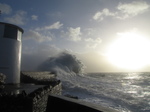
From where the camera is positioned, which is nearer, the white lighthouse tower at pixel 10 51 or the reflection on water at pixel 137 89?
the white lighthouse tower at pixel 10 51

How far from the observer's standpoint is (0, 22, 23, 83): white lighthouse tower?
691cm

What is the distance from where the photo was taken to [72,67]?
140ft

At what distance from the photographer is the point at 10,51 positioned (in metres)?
7.11

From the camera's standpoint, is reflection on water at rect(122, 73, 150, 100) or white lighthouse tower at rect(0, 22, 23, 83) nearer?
white lighthouse tower at rect(0, 22, 23, 83)

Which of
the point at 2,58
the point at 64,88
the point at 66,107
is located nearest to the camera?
the point at 66,107

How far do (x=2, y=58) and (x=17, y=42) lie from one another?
1031mm

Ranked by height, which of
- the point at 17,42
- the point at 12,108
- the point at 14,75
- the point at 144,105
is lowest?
the point at 144,105

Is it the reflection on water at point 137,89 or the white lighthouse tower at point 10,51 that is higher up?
the white lighthouse tower at point 10,51

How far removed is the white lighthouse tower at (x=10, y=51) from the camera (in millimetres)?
6906

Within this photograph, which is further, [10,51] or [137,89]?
[137,89]

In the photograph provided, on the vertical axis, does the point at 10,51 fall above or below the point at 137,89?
above

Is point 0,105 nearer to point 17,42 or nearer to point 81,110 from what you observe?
point 81,110

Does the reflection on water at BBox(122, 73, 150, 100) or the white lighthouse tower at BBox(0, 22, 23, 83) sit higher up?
the white lighthouse tower at BBox(0, 22, 23, 83)

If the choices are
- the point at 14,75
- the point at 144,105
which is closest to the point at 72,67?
the point at 144,105
